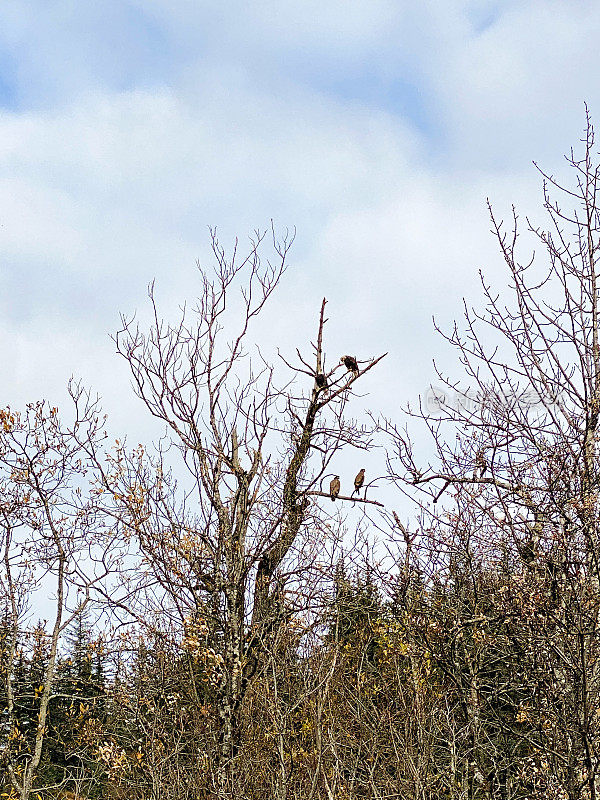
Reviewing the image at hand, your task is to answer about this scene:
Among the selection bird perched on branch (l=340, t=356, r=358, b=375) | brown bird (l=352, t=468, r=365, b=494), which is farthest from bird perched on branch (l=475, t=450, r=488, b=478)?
bird perched on branch (l=340, t=356, r=358, b=375)

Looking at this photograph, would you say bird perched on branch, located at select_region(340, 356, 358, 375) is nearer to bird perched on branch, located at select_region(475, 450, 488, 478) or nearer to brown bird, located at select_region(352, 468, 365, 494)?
brown bird, located at select_region(352, 468, 365, 494)

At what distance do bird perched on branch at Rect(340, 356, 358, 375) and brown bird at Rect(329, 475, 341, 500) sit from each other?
1.58 m

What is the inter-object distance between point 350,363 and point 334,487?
182 centimetres

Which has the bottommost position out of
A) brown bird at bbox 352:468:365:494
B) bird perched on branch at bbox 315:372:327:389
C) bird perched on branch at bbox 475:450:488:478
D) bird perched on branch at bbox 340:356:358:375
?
bird perched on branch at bbox 475:450:488:478

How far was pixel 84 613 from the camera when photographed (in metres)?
12.4

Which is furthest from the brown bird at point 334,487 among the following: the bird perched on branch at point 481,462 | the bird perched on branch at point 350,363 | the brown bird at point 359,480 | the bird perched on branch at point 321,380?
the bird perched on branch at point 481,462

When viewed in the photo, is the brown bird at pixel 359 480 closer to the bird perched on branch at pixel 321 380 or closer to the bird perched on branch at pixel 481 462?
the bird perched on branch at pixel 321 380

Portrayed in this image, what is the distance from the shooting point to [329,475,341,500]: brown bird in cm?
1198

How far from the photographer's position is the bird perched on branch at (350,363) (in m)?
12.0

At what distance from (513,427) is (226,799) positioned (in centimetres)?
446

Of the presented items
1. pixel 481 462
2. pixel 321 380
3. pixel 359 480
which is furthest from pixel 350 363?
pixel 481 462

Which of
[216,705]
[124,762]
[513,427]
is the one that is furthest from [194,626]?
[513,427]

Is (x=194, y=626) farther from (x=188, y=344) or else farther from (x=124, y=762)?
(x=188, y=344)

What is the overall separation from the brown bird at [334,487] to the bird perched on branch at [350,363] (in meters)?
1.58
